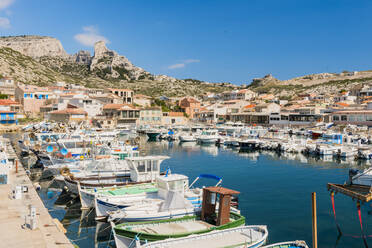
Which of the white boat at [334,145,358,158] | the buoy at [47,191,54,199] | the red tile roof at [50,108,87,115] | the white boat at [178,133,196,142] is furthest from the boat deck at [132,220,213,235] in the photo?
the red tile roof at [50,108,87,115]

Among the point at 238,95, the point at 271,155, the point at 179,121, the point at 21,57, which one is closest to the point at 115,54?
the point at 21,57

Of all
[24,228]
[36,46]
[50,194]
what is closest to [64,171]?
[50,194]

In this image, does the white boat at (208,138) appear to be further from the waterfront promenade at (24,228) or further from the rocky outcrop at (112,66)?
the rocky outcrop at (112,66)

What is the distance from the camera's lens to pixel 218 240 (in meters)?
12.4

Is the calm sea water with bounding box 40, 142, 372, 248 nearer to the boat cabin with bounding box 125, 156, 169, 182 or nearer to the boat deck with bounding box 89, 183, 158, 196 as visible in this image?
the boat deck with bounding box 89, 183, 158, 196

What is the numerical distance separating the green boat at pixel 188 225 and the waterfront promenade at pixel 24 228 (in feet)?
7.59

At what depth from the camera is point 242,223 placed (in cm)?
1427

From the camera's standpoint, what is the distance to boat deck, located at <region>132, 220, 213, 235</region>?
1317 cm

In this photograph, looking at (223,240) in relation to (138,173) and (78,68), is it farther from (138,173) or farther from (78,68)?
(78,68)

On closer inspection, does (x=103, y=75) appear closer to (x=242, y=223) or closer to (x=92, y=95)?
(x=92, y=95)

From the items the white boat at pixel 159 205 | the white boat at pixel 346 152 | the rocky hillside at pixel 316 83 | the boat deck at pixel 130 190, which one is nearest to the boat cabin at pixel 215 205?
the white boat at pixel 159 205

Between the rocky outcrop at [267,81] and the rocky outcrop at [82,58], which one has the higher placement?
the rocky outcrop at [82,58]

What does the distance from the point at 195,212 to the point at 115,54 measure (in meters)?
167

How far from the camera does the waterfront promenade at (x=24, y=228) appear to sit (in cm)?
1089
